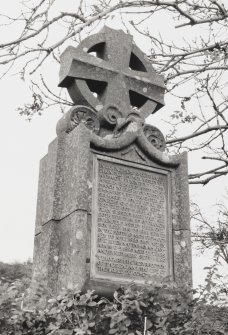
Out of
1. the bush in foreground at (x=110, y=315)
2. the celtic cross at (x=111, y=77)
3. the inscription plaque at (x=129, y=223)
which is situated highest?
the celtic cross at (x=111, y=77)

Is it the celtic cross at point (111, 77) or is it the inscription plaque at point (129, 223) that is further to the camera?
the celtic cross at point (111, 77)

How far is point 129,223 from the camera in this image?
5402 millimetres

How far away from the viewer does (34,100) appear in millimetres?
8695

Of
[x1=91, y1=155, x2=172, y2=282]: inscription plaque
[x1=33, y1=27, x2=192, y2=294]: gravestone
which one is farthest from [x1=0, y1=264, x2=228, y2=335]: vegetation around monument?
[x1=91, y1=155, x2=172, y2=282]: inscription plaque

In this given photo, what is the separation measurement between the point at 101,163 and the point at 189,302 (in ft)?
6.52

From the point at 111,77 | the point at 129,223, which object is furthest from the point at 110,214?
the point at 111,77

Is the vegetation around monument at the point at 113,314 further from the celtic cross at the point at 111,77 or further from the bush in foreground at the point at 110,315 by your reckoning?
the celtic cross at the point at 111,77

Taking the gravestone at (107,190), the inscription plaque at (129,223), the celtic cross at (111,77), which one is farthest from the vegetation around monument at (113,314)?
the celtic cross at (111,77)

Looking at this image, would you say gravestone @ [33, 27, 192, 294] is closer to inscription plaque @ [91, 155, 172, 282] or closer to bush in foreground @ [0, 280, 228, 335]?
inscription plaque @ [91, 155, 172, 282]

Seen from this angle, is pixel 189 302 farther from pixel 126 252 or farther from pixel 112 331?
pixel 126 252

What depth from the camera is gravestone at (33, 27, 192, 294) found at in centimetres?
512

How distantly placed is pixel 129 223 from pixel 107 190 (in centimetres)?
39

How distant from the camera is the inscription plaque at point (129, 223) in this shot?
204 inches

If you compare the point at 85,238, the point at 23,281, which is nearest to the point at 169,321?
the point at 23,281
